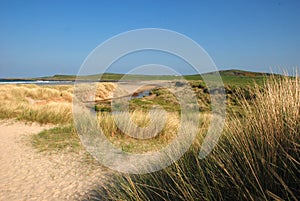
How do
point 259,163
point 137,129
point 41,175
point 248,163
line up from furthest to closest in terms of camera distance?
point 137,129 < point 41,175 < point 259,163 < point 248,163

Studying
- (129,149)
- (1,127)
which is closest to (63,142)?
(129,149)

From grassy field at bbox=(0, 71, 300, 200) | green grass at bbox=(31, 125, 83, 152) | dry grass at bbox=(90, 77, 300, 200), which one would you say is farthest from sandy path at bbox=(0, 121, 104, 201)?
dry grass at bbox=(90, 77, 300, 200)

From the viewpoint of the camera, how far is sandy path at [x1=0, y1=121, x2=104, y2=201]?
371 cm

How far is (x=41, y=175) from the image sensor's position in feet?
14.5

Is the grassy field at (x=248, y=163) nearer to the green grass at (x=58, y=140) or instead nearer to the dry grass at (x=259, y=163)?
the dry grass at (x=259, y=163)

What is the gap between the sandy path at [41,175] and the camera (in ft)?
12.2

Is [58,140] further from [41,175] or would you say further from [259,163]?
[259,163]

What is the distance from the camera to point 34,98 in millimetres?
21984

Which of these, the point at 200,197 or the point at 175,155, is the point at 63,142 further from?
the point at 200,197

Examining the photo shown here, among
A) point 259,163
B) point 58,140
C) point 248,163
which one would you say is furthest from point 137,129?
point 248,163

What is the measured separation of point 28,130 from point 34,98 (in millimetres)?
14971

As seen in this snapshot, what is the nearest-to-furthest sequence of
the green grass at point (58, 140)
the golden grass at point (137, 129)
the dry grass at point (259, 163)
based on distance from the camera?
the dry grass at point (259, 163) < the green grass at point (58, 140) < the golden grass at point (137, 129)

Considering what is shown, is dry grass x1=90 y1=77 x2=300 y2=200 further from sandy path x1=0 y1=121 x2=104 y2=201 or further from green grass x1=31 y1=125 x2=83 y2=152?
green grass x1=31 y1=125 x2=83 y2=152

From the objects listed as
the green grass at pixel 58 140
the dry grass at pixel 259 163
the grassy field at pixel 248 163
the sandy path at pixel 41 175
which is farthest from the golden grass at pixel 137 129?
the dry grass at pixel 259 163
